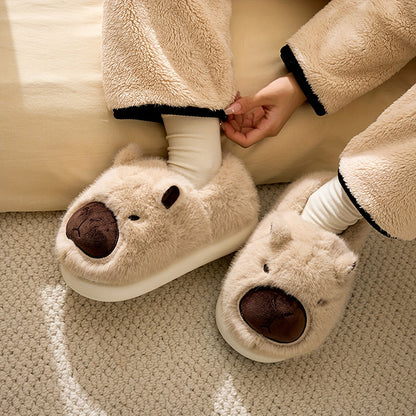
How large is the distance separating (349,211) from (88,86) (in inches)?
16.5

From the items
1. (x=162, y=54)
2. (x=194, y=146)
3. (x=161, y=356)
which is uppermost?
(x=162, y=54)

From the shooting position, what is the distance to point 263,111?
70 cm

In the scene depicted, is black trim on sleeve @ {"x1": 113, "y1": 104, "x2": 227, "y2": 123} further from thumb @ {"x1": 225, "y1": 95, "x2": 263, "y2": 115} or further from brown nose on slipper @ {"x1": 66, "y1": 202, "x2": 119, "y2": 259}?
brown nose on slipper @ {"x1": 66, "y1": 202, "x2": 119, "y2": 259}

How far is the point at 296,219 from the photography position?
0.65 metres

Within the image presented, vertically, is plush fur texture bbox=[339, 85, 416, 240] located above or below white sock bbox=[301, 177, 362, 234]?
above

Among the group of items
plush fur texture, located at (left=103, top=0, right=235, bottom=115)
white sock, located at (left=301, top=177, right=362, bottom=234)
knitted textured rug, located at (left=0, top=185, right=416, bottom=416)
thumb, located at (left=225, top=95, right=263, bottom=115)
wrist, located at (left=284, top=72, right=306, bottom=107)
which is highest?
plush fur texture, located at (left=103, top=0, right=235, bottom=115)

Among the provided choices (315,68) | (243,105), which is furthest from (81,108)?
(315,68)

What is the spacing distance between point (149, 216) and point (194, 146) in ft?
0.42

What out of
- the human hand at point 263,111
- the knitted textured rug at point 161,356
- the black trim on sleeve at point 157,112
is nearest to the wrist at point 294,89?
the human hand at point 263,111

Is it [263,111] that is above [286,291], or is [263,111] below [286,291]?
above

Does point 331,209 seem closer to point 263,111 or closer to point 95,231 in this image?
point 263,111

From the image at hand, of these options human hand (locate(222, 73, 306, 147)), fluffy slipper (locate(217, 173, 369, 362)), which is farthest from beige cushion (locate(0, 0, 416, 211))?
fluffy slipper (locate(217, 173, 369, 362))

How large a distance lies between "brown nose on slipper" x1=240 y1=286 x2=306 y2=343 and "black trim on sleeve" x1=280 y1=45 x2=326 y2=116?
28cm

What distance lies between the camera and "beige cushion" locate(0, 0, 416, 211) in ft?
2.14
